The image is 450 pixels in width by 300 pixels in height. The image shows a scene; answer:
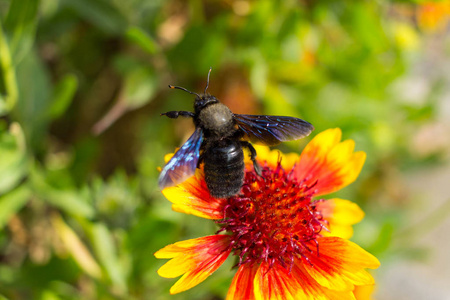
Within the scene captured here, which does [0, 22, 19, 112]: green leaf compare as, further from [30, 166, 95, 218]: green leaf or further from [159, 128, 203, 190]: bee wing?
[159, 128, 203, 190]: bee wing

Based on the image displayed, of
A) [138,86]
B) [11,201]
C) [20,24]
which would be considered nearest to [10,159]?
[11,201]

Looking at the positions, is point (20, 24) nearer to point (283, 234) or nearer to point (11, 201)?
point (11, 201)

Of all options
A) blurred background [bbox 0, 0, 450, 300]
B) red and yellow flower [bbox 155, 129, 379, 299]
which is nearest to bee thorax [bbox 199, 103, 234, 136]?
red and yellow flower [bbox 155, 129, 379, 299]

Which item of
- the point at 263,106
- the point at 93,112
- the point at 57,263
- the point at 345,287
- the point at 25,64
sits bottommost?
the point at 345,287

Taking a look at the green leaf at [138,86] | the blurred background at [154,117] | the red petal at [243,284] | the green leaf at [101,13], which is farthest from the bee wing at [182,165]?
the green leaf at [101,13]

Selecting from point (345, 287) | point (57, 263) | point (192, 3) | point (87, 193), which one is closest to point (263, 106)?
point (192, 3)

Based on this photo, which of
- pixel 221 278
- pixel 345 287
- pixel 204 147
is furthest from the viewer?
pixel 221 278

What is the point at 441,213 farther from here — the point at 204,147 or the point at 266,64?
the point at 204,147

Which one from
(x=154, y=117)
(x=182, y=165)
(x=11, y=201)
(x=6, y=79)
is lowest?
(x=182, y=165)
